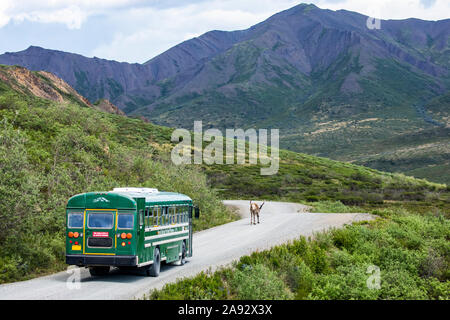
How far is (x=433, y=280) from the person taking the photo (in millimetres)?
19281

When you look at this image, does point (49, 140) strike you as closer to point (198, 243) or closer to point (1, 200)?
point (198, 243)

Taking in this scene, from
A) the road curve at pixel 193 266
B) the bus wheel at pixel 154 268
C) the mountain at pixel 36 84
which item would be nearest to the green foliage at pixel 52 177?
the road curve at pixel 193 266

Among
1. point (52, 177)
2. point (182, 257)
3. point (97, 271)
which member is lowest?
point (182, 257)

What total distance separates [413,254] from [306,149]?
6277 inches

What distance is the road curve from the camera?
45.0 feet

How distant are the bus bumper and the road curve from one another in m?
0.55

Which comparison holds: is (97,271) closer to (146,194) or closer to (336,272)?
(146,194)

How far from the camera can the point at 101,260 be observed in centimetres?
1541

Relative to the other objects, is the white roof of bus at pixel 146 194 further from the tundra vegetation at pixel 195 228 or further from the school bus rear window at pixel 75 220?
the tundra vegetation at pixel 195 228

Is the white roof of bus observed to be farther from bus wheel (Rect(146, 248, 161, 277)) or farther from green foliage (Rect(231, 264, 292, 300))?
green foliage (Rect(231, 264, 292, 300))

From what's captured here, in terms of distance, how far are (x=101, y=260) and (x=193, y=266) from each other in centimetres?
423
